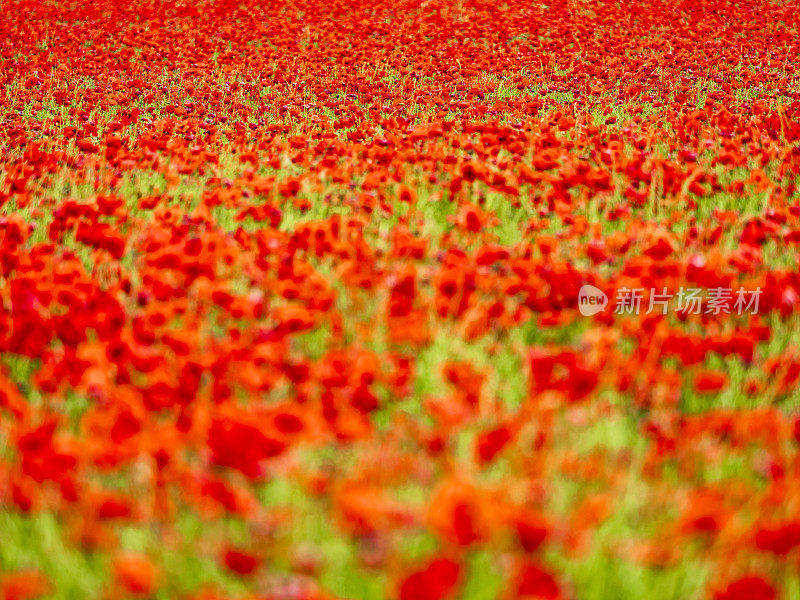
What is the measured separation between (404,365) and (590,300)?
0.88 m

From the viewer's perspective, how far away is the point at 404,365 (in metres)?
2.06

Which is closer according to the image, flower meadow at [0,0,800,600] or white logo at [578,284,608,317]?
flower meadow at [0,0,800,600]

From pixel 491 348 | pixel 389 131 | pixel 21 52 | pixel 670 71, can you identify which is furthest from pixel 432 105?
pixel 21 52

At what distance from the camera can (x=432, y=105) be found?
7.07 meters

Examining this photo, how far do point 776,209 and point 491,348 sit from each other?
1.98 metres

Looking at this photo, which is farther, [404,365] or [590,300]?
[590,300]

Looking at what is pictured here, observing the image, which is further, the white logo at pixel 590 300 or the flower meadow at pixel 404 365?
the white logo at pixel 590 300

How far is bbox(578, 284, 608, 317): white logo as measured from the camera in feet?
8.55

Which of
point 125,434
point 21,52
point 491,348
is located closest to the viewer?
point 125,434

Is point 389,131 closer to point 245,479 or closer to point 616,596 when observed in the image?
point 245,479

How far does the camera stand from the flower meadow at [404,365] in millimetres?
1448

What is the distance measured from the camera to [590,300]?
2625 mm

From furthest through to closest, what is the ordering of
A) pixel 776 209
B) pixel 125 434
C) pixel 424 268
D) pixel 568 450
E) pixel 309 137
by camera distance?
pixel 309 137, pixel 776 209, pixel 424 268, pixel 568 450, pixel 125 434

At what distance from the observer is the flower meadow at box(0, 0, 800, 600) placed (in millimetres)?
1448
